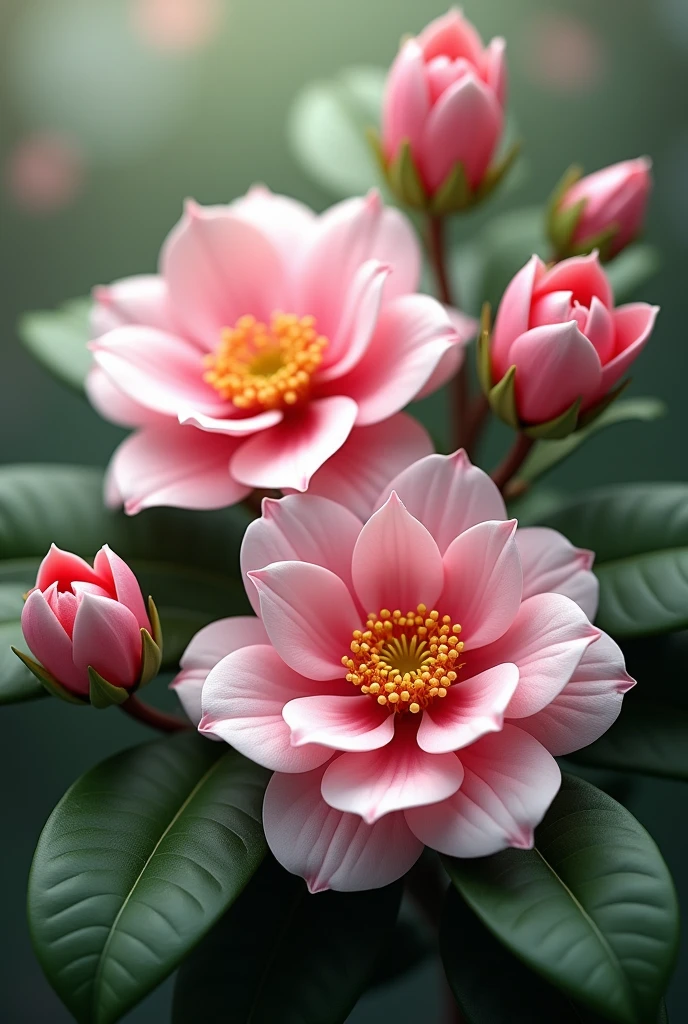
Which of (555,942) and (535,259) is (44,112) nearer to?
(535,259)

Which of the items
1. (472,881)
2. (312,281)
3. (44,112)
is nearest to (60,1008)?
(472,881)

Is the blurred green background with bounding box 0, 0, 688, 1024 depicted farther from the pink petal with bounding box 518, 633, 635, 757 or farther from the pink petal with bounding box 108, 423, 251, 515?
the pink petal with bounding box 518, 633, 635, 757

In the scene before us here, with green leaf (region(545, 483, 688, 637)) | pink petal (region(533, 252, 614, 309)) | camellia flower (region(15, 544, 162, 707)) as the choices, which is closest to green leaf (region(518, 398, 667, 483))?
green leaf (region(545, 483, 688, 637))

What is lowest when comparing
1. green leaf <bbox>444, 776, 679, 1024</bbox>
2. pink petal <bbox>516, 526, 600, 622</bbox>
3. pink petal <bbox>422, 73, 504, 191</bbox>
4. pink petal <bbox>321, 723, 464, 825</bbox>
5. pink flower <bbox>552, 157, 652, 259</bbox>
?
green leaf <bbox>444, 776, 679, 1024</bbox>

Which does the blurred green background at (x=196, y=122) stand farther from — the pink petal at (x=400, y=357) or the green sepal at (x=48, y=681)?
the green sepal at (x=48, y=681)

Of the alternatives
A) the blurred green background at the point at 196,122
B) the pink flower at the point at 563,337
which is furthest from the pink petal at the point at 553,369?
the blurred green background at the point at 196,122

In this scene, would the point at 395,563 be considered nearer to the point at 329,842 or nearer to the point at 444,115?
the point at 329,842

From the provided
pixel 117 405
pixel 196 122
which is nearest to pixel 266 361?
pixel 117 405
